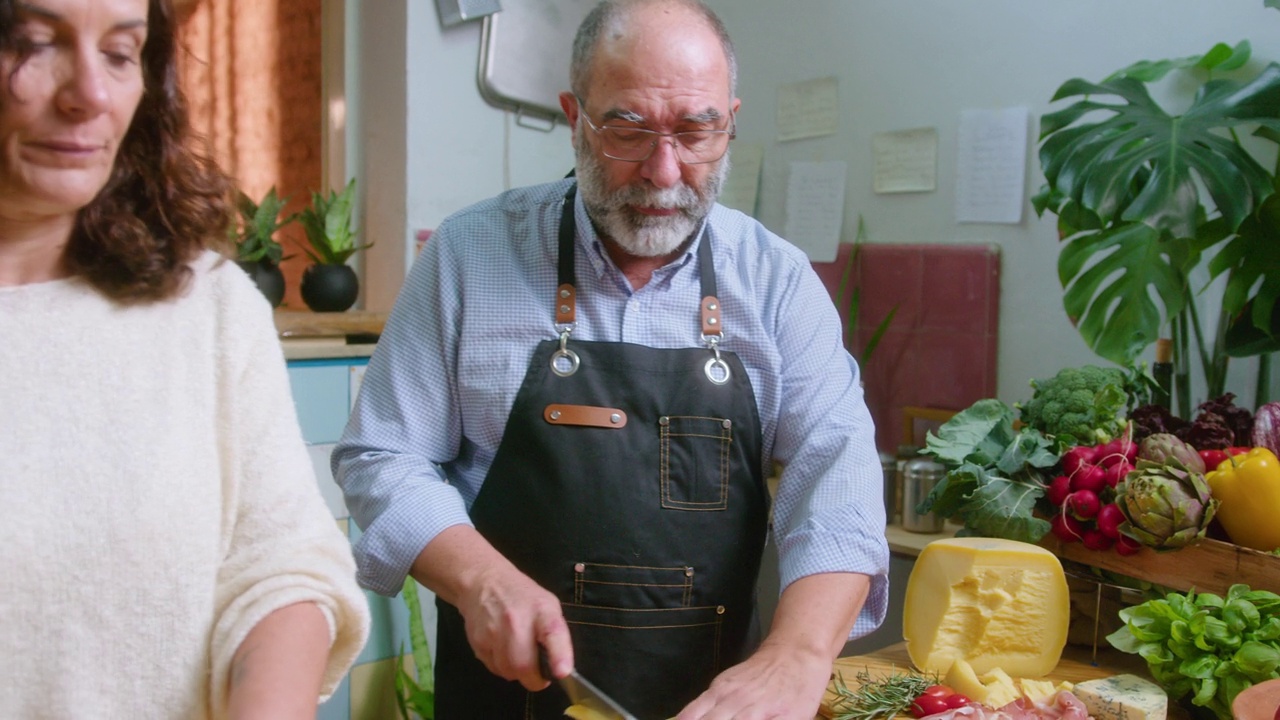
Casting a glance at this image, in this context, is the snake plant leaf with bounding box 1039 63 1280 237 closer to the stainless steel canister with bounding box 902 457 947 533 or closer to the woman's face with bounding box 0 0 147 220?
the stainless steel canister with bounding box 902 457 947 533

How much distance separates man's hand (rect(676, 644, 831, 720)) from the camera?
1.22 meters

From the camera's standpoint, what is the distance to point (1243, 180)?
1.95 metres

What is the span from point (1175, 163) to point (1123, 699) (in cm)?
100

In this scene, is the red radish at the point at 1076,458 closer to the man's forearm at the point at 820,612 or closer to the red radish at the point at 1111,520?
the red radish at the point at 1111,520

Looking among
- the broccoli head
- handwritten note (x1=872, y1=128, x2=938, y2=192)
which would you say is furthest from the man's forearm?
handwritten note (x1=872, y1=128, x2=938, y2=192)

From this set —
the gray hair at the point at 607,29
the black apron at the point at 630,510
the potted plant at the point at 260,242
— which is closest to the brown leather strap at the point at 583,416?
the black apron at the point at 630,510

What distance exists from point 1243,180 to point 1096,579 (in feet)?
2.50

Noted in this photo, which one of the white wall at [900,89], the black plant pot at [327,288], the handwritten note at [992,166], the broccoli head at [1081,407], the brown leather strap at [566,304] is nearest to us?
the brown leather strap at [566,304]

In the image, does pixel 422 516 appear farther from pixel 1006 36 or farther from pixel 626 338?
pixel 1006 36

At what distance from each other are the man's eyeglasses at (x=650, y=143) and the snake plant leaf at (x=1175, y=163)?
33.7 inches

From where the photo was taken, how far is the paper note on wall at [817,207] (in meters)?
2.97

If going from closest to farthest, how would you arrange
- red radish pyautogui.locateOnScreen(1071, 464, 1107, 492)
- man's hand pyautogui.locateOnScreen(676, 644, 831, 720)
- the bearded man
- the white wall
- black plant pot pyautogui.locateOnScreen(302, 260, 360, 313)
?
1. man's hand pyautogui.locateOnScreen(676, 644, 831, 720)
2. the bearded man
3. red radish pyautogui.locateOnScreen(1071, 464, 1107, 492)
4. the white wall
5. black plant pot pyautogui.locateOnScreen(302, 260, 360, 313)

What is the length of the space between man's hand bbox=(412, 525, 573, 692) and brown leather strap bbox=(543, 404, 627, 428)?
7.2 inches

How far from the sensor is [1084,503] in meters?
1.68
